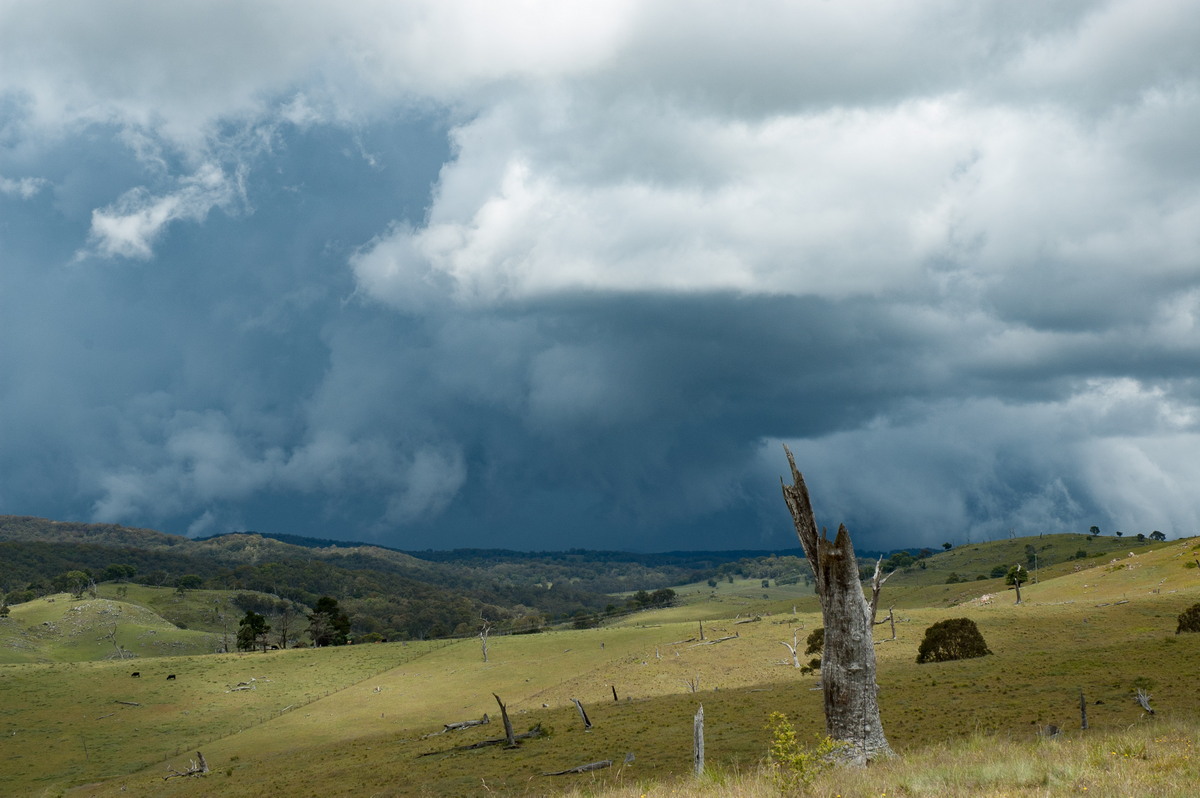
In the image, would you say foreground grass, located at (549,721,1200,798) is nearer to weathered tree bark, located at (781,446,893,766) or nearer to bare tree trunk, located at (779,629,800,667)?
weathered tree bark, located at (781,446,893,766)

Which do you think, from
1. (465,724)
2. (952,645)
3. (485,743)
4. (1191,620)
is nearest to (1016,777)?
(485,743)

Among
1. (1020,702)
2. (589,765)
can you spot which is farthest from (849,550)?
(1020,702)

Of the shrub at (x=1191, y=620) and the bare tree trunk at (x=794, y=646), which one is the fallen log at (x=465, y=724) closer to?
the bare tree trunk at (x=794, y=646)

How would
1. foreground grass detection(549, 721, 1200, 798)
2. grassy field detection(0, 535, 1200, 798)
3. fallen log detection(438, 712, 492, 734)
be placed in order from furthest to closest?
fallen log detection(438, 712, 492, 734) → grassy field detection(0, 535, 1200, 798) → foreground grass detection(549, 721, 1200, 798)

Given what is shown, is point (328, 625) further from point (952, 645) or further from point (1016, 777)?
point (1016, 777)

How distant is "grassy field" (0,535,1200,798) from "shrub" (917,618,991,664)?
2.12 m

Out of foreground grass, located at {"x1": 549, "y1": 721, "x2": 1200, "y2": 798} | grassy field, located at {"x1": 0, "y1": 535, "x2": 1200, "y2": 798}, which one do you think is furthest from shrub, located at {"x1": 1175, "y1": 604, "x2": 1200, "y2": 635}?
foreground grass, located at {"x1": 549, "y1": 721, "x2": 1200, "y2": 798}

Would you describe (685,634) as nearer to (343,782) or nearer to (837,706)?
(343,782)

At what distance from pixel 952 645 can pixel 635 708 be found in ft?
79.9

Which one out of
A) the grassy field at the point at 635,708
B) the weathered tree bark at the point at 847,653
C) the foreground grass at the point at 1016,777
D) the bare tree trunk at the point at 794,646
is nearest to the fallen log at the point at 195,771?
the grassy field at the point at 635,708

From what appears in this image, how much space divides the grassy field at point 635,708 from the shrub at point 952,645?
6.94 feet

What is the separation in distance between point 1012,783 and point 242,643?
507 ft

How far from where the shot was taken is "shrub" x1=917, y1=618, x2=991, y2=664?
61031mm

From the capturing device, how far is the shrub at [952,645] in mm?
61031
